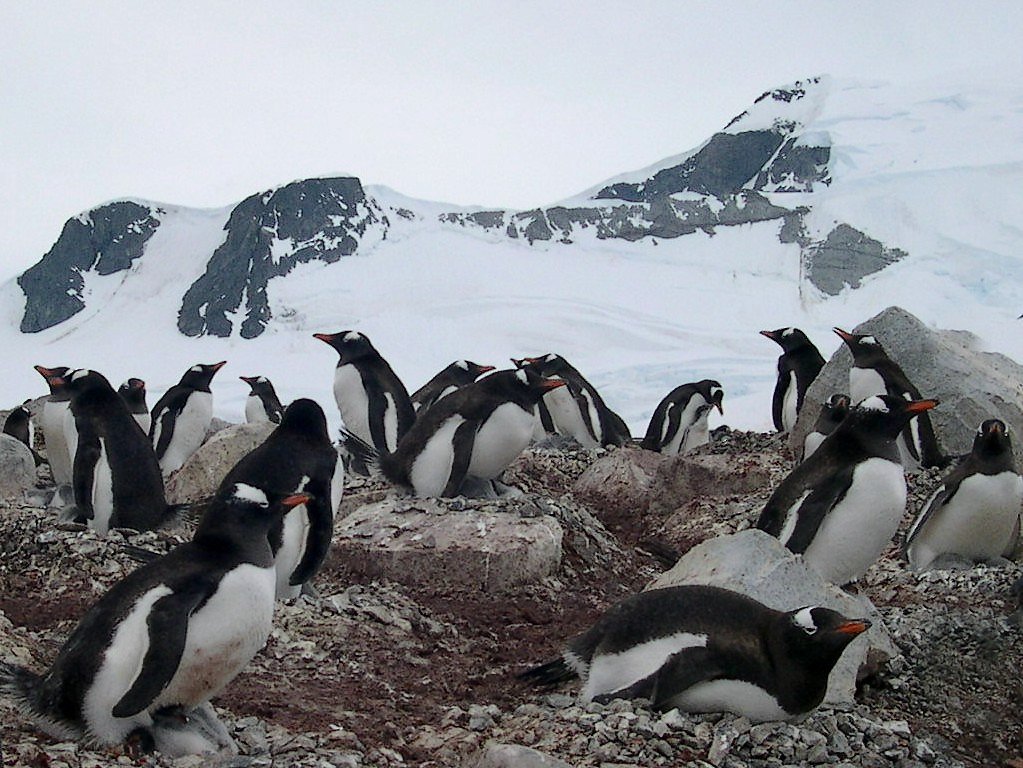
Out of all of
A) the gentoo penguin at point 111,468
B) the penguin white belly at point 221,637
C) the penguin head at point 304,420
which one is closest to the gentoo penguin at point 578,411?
the gentoo penguin at point 111,468

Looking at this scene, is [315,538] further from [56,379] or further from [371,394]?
[371,394]

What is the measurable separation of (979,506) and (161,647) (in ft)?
13.6

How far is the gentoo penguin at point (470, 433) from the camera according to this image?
5.96 m

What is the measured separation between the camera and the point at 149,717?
2.96 m

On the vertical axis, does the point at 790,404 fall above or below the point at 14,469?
below

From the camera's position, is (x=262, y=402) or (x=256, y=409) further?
(x=256, y=409)

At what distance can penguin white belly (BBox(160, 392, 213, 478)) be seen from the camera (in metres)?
9.57

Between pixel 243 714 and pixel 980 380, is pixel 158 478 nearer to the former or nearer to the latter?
pixel 243 714

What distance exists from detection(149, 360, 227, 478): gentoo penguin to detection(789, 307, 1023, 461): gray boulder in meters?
5.29

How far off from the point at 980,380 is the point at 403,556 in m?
5.23

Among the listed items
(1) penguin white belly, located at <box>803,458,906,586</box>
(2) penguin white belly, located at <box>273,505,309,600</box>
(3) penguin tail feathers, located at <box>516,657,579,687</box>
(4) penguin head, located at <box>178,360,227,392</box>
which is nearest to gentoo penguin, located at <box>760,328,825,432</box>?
(4) penguin head, located at <box>178,360,227,392</box>

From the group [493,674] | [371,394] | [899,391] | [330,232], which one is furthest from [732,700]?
[330,232]

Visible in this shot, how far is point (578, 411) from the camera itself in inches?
423

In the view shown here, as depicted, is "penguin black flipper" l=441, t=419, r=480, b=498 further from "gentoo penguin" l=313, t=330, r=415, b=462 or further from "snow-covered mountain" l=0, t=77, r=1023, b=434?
"snow-covered mountain" l=0, t=77, r=1023, b=434
